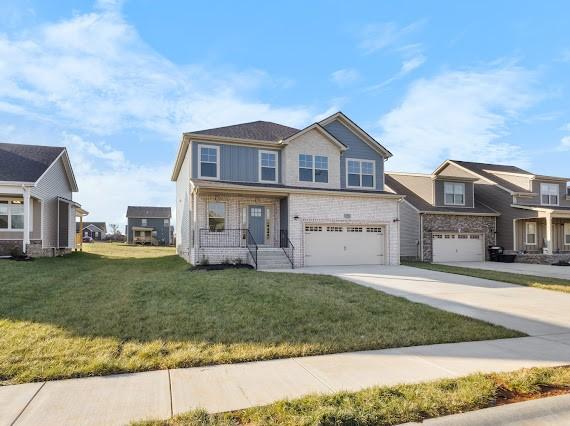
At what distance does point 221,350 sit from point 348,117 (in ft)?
56.9

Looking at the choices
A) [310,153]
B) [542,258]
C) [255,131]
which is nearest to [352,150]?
[310,153]

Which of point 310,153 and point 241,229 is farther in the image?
point 310,153

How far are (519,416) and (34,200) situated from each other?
22.6 meters

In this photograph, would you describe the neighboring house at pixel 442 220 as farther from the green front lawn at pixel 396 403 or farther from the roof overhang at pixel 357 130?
the green front lawn at pixel 396 403

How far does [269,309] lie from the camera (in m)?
7.84

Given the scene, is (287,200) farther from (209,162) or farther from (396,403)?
(396,403)

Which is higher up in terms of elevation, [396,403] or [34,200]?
[34,200]

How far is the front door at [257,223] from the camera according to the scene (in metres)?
18.5

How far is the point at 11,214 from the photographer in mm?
18734

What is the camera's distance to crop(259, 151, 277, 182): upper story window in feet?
62.7

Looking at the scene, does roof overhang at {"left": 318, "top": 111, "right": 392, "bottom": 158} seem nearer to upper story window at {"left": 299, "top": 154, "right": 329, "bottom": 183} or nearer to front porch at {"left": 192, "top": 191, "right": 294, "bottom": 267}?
upper story window at {"left": 299, "top": 154, "right": 329, "bottom": 183}

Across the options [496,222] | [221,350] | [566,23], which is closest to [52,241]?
[221,350]

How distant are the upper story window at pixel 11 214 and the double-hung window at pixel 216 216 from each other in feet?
31.9

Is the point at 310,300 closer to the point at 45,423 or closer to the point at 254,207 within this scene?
the point at 45,423
